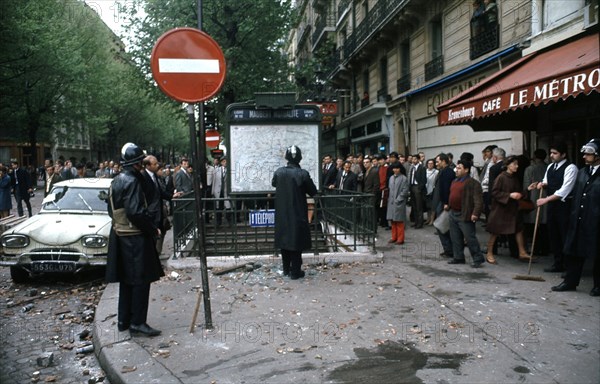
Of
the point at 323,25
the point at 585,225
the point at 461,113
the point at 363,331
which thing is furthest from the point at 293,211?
the point at 323,25

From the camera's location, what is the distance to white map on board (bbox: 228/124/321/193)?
977 centimetres

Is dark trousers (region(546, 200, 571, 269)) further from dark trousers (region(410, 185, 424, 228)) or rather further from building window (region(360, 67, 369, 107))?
building window (region(360, 67, 369, 107))

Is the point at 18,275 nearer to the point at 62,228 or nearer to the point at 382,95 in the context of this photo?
the point at 62,228

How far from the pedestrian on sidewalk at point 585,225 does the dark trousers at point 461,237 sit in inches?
56.4

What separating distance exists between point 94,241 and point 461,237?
221 inches

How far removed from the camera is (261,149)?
388 inches

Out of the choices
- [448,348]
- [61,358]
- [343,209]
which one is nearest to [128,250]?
[61,358]

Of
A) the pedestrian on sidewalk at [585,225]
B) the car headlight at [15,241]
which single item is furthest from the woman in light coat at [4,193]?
the pedestrian on sidewalk at [585,225]

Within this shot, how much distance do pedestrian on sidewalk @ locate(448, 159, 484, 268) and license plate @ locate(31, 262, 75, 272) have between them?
5.79 metres

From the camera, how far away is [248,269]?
750 centimetres

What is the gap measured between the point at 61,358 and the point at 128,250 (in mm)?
1226

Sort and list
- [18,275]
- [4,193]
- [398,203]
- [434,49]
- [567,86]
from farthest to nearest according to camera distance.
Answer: [434,49], [4,193], [398,203], [18,275], [567,86]

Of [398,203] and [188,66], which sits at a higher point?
[188,66]

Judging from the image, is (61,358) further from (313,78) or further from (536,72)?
(313,78)
